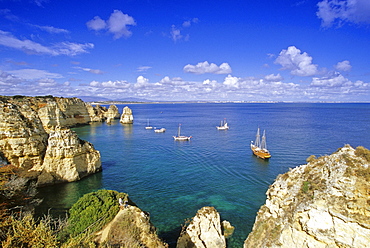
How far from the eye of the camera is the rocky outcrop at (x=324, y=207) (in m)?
10.2

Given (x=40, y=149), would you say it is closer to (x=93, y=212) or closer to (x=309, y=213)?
(x=93, y=212)

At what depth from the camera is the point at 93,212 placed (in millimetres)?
15875

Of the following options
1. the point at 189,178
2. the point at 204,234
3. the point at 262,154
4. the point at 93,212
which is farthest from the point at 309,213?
the point at 262,154

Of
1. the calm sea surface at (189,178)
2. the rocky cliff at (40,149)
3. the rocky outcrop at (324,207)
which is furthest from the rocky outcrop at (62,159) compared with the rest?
the rocky outcrop at (324,207)

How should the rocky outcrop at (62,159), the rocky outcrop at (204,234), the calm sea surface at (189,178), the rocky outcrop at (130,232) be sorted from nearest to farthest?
the rocky outcrop at (130,232)
the rocky outcrop at (204,234)
the calm sea surface at (189,178)
the rocky outcrop at (62,159)

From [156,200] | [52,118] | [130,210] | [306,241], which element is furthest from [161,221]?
[52,118]

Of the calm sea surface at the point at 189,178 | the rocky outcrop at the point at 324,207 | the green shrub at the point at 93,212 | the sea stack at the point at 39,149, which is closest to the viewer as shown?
the rocky outcrop at the point at 324,207

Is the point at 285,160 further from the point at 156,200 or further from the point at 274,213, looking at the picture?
the point at 274,213

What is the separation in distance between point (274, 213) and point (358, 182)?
5.07 meters

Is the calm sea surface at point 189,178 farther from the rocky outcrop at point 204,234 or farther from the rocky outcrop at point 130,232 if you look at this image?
the rocky outcrop at point 130,232

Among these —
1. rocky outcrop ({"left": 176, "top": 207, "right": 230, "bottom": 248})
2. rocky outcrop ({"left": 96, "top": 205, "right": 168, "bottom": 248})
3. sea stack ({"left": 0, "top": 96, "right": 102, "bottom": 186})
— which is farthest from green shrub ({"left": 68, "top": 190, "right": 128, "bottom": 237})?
sea stack ({"left": 0, "top": 96, "right": 102, "bottom": 186})

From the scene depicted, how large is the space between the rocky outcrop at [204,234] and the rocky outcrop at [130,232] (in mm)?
3012

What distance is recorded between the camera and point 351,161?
11.8 meters

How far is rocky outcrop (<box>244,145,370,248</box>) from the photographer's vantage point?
404 inches
